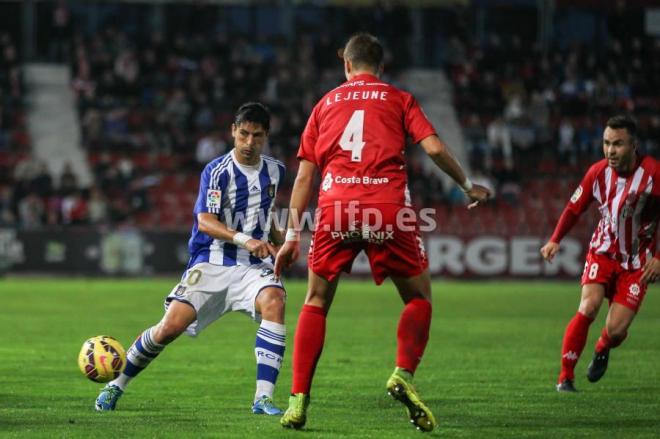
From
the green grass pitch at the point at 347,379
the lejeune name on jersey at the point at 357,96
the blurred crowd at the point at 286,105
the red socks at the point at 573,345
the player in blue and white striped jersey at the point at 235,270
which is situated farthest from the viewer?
the blurred crowd at the point at 286,105

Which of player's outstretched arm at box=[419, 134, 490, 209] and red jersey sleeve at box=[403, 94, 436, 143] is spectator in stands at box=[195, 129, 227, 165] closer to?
red jersey sleeve at box=[403, 94, 436, 143]

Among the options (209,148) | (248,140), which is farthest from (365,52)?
(209,148)

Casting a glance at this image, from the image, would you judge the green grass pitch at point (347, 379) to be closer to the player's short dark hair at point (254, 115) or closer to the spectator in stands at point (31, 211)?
the player's short dark hair at point (254, 115)

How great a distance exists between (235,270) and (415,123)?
2.00 metres

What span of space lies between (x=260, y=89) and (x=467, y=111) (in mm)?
5681

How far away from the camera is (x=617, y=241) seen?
1004cm

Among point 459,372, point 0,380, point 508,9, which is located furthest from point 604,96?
point 0,380

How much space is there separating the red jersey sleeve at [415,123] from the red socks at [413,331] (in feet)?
3.32

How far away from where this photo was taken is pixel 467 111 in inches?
1332

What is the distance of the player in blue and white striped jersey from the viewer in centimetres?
855

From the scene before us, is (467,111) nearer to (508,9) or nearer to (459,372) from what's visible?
(508,9)

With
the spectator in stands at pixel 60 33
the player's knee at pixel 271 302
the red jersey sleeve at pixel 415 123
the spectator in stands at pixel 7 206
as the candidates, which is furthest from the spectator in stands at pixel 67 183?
the red jersey sleeve at pixel 415 123

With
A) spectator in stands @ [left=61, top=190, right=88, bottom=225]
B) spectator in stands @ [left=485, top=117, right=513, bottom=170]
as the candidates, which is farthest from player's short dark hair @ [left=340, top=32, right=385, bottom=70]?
spectator in stands @ [left=485, top=117, right=513, bottom=170]

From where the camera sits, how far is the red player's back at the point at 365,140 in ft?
24.5
